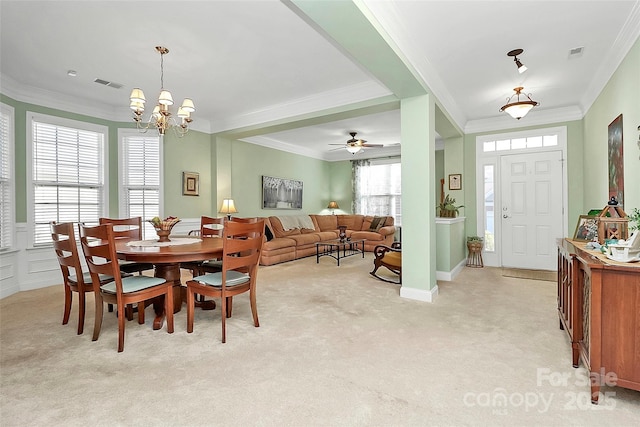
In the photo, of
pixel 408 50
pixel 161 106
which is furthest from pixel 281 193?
pixel 408 50

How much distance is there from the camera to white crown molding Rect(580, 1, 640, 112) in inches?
102

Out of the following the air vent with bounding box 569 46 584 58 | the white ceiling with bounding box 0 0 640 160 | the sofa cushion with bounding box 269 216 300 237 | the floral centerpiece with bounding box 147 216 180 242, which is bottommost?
the sofa cushion with bounding box 269 216 300 237

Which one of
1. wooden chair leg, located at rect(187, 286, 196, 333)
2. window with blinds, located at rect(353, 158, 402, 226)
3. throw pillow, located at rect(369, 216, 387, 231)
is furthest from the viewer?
window with blinds, located at rect(353, 158, 402, 226)

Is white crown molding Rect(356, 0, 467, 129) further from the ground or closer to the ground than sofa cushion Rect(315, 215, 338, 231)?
further from the ground

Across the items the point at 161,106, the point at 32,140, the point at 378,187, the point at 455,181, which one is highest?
the point at 161,106

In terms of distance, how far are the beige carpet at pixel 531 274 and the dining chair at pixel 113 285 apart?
473 centimetres

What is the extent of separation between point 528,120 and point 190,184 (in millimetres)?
5842

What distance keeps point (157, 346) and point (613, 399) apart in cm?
290

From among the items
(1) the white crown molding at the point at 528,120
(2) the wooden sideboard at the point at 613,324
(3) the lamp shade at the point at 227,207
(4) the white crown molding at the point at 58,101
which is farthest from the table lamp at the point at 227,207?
(2) the wooden sideboard at the point at 613,324

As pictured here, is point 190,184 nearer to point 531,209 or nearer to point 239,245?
point 239,245

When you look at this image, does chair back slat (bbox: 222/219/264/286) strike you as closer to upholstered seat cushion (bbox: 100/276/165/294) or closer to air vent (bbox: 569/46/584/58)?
upholstered seat cushion (bbox: 100/276/165/294)

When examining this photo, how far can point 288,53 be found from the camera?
3.28 m

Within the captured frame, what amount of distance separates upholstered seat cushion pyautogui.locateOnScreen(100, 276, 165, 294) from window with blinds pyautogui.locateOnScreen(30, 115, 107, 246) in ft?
9.07

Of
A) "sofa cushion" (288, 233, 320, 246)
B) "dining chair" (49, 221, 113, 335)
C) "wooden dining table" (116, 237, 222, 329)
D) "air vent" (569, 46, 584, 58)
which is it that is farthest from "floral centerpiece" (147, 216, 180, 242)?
"air vent" (569, 46, 584, 58)
